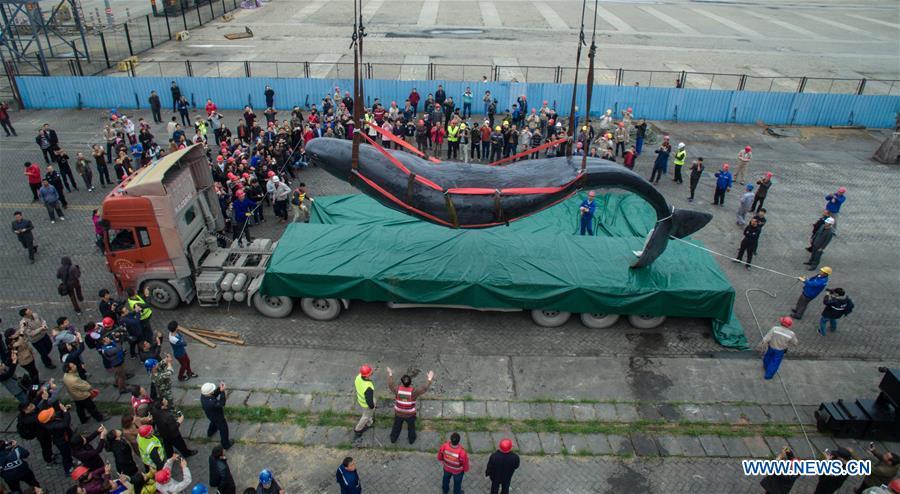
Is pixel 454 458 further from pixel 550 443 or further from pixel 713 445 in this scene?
pixel 713 445

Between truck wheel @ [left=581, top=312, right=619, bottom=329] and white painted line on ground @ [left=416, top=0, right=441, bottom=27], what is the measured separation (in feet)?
129

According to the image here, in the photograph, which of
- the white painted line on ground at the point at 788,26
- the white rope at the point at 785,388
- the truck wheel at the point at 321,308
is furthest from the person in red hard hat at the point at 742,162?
the white painted line on ground at the point at 788,26

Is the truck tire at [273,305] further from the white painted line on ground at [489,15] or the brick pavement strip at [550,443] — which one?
the white painted line on ground at [489,15]

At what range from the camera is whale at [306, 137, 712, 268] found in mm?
11867

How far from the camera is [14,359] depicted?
10984 mm

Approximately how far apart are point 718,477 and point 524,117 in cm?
1990

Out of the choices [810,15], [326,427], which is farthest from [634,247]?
[810,15]

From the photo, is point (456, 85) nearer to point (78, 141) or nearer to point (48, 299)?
point (78, 141)

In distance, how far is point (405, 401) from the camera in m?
9.91

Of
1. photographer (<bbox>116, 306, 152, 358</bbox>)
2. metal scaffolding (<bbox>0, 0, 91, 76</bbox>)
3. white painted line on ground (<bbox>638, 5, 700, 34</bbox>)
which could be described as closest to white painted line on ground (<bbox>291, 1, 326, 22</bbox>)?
metal scaffolding (<bbox>0, 0, 91, 76</bbox>)

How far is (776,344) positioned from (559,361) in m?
4.61

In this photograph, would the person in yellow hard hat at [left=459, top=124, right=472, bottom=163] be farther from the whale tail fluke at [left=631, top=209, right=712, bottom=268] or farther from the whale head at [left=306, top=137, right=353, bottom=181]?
the whale head at [left=306, top=137, right=353, bottom=181]

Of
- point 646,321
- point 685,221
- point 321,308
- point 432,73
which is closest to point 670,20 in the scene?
point 432,73

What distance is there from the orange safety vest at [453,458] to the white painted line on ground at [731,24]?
1944 inches
